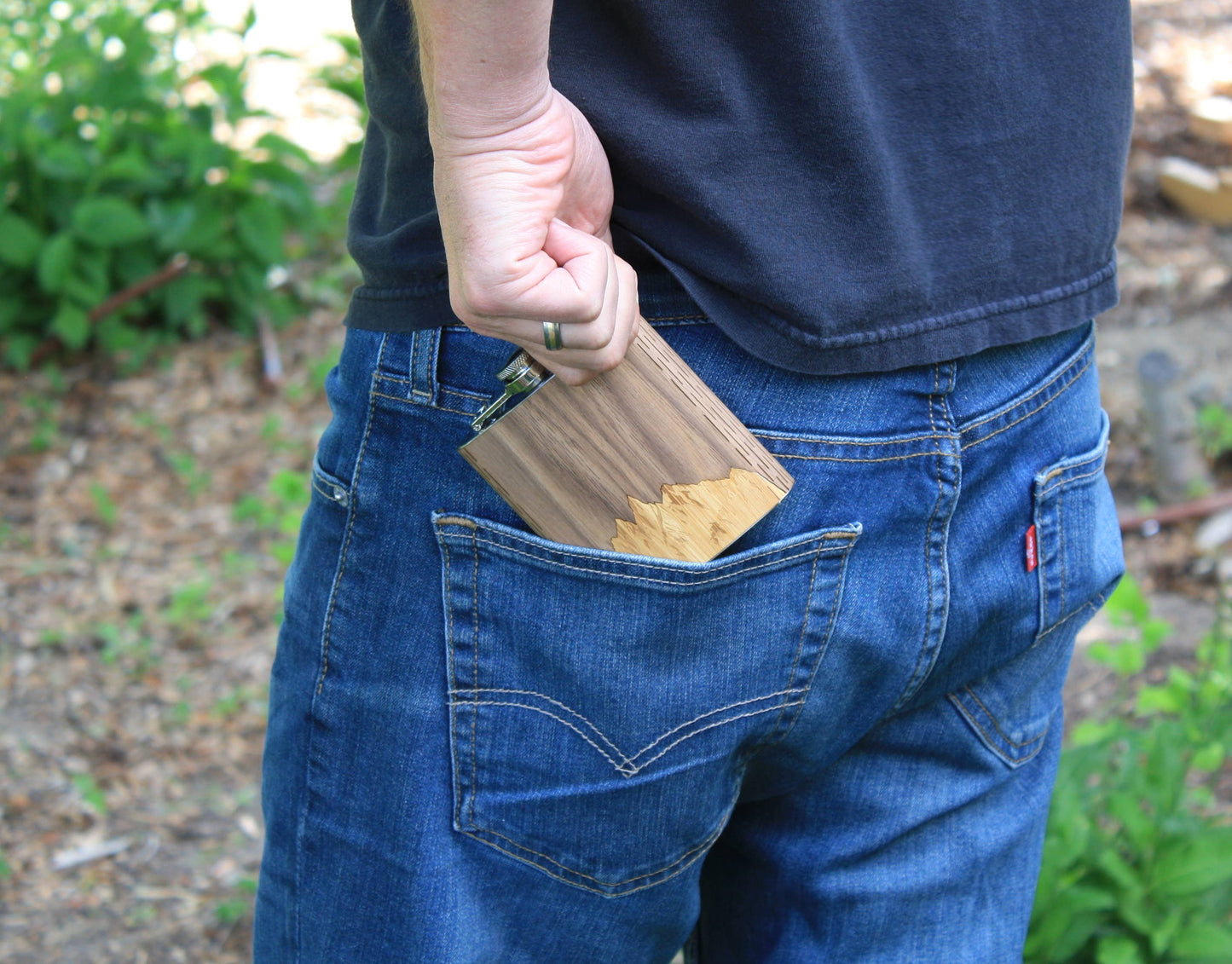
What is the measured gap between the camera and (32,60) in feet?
12.4

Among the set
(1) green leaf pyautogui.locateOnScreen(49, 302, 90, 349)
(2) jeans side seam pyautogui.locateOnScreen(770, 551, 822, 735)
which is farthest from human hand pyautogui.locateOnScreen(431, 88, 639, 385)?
(1) green leaf pyautogui.locateOnScreen(49, 302, 90, 349)

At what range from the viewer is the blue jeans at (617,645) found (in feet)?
2.81

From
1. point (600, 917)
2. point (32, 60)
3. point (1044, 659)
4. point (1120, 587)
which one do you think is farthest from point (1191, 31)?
point (600, 917)

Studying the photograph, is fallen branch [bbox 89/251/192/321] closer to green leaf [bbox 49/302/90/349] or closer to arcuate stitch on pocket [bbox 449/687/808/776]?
green leaf [bbox 49/302/90/349]

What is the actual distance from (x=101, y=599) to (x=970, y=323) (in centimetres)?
286

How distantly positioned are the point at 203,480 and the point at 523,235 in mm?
3043

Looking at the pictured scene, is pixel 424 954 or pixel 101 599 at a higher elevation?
pixel 424 954

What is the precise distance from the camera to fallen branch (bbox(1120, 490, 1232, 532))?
298cm

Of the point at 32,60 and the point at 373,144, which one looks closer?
the point at 373,144

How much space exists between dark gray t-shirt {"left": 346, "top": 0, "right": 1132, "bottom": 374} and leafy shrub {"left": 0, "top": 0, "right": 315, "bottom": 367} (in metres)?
3.03

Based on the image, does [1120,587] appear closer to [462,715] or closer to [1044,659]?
[1044,659]

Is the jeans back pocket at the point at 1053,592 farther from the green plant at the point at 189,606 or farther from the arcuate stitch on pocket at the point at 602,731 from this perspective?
the green plant at the point at 189,606

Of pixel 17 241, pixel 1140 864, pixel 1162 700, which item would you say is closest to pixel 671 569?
pixel 1140 864

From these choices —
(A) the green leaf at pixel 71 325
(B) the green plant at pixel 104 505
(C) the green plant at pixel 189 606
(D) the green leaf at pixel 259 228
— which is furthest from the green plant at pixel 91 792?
(D) the green leaf at pixel 259 228
